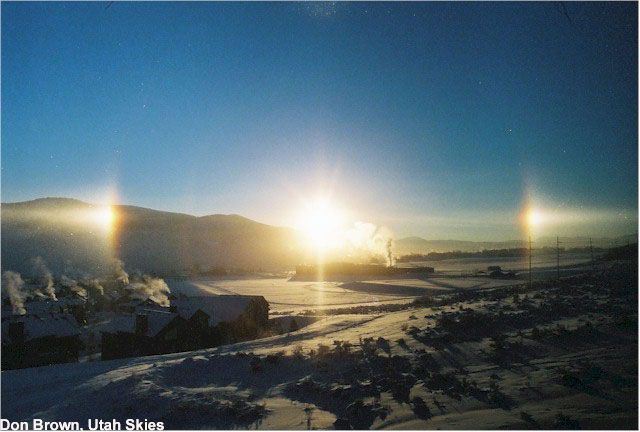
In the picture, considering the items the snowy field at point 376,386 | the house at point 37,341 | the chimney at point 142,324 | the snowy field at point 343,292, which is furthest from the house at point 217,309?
the snowy field at point 343,292

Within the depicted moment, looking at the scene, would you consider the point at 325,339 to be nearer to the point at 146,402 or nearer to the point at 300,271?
the point at 146,402

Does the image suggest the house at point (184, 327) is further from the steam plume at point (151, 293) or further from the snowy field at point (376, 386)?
the steam plume at point (151, 293)

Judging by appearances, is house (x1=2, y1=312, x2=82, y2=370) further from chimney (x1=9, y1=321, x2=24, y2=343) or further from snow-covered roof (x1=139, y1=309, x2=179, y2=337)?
snow-covered roof (x1=139, y1=309, x2=179, y2=337)

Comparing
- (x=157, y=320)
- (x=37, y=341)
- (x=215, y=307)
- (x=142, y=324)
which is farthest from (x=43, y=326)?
(x=215, y=307)

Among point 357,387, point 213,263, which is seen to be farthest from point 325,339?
point 213,263

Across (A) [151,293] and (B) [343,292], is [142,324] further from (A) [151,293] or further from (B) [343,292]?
(B) [343,292]
